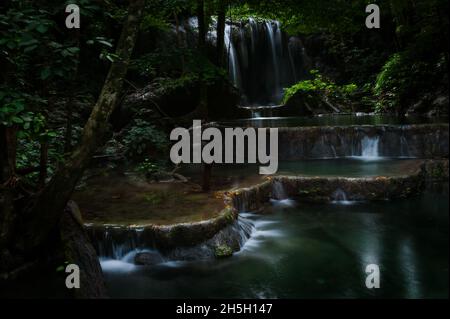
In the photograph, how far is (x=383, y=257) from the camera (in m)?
5.11

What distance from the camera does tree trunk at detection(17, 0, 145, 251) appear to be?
14.0 ft

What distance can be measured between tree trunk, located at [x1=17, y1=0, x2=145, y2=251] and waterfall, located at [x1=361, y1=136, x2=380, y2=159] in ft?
27.6

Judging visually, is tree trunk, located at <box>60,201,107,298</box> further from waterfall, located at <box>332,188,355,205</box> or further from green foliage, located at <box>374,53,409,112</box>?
green foliage, located at <box>374,53,409,112</box>

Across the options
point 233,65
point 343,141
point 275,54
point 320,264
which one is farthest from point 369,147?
point 275,54

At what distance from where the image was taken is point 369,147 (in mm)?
Answer: 11219

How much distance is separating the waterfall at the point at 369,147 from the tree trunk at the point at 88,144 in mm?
8403

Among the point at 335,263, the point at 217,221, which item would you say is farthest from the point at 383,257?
the point at 217,221

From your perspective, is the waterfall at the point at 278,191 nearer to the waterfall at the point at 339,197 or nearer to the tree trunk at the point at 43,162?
the waterfall at the point at 339,197

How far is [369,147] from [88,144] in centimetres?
887

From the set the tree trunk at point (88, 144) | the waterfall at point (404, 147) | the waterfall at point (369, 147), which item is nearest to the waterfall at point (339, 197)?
the waterfall at point (369, 147)

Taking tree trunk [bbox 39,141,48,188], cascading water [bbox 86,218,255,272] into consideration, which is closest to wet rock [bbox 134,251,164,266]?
cascading water [bbox 86,218,255,272]

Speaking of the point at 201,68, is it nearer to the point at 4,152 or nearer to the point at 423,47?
the point at 4,152

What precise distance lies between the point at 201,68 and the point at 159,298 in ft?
13.7

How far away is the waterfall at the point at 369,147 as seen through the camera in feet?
36.4
